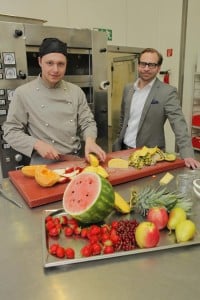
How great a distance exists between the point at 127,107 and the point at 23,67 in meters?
0.87

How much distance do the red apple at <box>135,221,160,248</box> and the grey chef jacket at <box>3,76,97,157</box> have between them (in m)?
0.92

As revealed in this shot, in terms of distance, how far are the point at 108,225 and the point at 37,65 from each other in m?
1.86

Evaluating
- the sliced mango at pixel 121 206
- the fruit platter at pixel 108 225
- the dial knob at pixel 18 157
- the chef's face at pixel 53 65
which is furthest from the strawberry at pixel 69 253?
the dial knob at pixel 18 157

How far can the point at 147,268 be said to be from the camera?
78cm

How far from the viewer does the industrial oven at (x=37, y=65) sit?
6.94 ft

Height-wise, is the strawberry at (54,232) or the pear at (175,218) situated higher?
the pear at (175,218)

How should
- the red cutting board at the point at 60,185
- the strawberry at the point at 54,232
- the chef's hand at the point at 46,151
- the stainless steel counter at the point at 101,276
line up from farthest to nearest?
1. the chef's hand at the point at 46,151
2. the red cutting board at the point at 60,185
3. the strawberry at the point at 54,232
4. the stainless steel counter at the point at 101,276

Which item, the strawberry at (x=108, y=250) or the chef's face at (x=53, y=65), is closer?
the strawberry at (x=108, y=250)

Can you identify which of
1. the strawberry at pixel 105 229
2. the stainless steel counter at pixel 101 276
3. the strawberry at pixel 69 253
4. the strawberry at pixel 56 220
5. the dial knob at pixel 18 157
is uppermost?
the strawberry at pixel 105 229

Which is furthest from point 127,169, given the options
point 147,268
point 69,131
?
point 147,268

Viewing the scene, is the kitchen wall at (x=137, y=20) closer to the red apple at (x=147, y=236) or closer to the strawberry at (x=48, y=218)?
the strawberry at (x=48, y=218)

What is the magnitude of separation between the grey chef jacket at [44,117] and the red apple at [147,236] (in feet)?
3.03

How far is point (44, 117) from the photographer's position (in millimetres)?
1713

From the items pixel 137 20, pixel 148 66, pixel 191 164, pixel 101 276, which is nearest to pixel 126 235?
pixel 101 276
